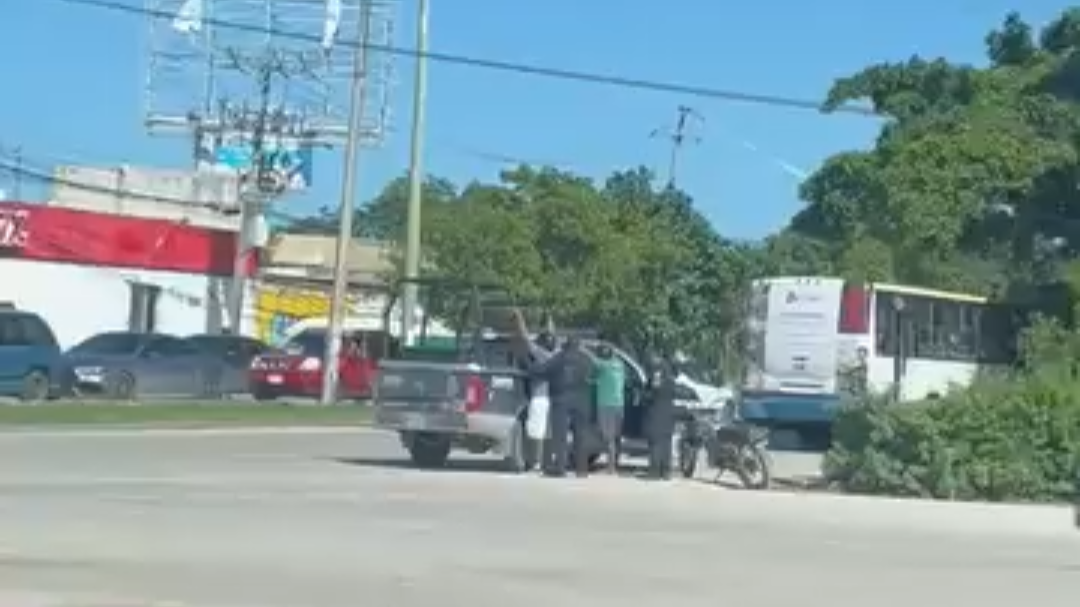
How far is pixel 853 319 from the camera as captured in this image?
144 ft

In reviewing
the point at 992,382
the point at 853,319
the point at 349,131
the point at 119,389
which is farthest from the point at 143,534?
the point at 349,131

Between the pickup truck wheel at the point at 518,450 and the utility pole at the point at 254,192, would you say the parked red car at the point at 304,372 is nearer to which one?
the utility pole at the point at 254,192

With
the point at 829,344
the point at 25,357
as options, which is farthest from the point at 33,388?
the point at 829,344

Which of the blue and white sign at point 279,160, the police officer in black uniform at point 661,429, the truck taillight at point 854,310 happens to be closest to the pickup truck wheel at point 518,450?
the police officer in black uniform at point 661,429

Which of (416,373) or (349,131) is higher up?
(349,131)

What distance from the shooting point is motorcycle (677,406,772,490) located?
28.3 metres

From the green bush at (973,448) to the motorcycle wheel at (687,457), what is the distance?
221 centimetres

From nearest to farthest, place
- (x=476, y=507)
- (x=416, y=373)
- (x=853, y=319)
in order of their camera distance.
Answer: (x=476, y=507)
(x=416, y=373)
(x=853, y=319)

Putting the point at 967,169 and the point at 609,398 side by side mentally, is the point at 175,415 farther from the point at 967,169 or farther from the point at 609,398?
the point at 967,169

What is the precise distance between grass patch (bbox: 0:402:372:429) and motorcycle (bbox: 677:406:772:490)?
39.5 ft

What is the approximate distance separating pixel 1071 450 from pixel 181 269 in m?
44.6

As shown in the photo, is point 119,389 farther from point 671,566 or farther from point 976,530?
point 671,566

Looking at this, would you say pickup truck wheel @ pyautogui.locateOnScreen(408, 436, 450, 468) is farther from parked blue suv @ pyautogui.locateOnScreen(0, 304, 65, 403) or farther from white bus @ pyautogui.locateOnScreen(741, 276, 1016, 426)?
parked blue suv @ pyautogui.locateOnScreen(0, 304, 65, 403)

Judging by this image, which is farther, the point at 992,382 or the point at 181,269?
the point at 181,269
